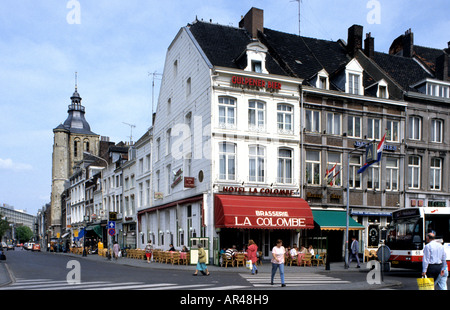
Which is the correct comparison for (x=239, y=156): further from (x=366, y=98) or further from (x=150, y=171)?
(x=150, y=171)

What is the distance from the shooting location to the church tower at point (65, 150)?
343 ft

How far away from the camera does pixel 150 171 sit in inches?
1606

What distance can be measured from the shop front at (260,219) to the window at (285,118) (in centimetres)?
437

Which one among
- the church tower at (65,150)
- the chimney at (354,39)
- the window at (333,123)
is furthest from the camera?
the church tower at (65,150)

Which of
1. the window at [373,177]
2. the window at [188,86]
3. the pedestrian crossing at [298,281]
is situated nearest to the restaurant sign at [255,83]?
the window at [188,86]

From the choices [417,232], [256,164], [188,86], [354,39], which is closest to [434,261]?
[417,232]

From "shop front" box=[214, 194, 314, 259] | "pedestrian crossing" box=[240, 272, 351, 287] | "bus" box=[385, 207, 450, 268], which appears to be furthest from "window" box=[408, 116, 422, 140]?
"pedestrian crossing" box=[240, 272, 351, 287]

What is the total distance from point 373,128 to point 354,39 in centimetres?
842

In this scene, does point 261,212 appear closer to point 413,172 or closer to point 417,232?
point 417,232

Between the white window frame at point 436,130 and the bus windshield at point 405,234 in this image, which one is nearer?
the bus windshield at point 405,234

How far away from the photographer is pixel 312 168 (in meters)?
29.9

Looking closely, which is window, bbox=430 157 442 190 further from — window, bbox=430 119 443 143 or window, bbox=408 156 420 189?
window, bbox=430 119 443 143

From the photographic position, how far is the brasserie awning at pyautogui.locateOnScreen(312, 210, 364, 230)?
92.8 ft

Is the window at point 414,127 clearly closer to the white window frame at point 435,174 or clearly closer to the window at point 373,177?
the white window frame at point 435,174
